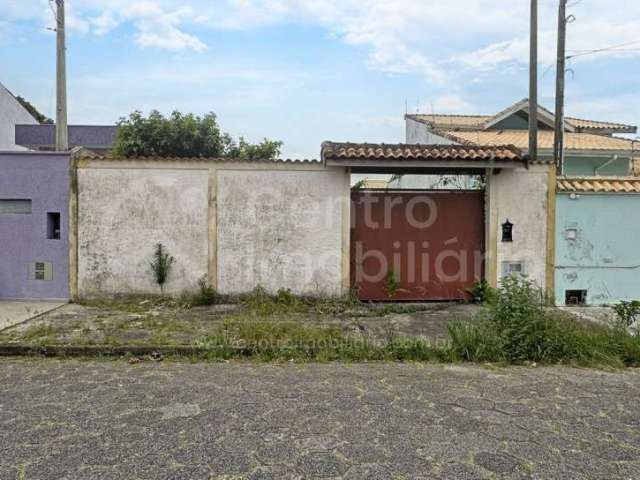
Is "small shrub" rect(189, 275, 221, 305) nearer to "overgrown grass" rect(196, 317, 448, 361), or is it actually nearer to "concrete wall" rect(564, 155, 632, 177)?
"overgrown grass" rect(196, 317, 448, 361)

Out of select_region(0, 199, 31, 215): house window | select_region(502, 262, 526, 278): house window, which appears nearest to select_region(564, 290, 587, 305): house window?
select_region(502, 262, 526, 278): house window

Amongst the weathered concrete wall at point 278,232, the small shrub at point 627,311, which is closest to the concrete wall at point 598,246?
the small shrub at point 627,311

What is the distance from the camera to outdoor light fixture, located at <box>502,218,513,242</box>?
9188mm

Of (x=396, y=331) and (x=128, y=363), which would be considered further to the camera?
(x=396, y=331)

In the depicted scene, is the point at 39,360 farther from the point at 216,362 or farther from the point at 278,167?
the point at 278,167

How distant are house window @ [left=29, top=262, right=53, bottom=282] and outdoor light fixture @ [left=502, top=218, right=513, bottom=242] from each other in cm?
838

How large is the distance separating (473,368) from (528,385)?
71 centimetres

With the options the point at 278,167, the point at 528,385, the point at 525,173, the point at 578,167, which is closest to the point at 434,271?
the point at 525,173

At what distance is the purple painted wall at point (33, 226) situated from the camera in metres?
8.95

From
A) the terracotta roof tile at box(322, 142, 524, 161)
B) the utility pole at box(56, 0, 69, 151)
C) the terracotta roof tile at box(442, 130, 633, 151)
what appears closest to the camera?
the terracotta roof tile at box(322, 142, 524, 161)

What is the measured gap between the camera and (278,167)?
29.6 feet

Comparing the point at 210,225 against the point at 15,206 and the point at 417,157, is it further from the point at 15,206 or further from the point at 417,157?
the point at 417,157

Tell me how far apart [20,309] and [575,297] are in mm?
9847

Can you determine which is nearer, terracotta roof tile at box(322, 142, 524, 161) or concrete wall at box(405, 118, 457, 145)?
terracotta roof tile at box(322, 142, 524, 161)
